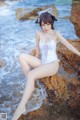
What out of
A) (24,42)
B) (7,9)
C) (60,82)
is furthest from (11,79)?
(7,9)

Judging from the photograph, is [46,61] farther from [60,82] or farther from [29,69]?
[60,82]

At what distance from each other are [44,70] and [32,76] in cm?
24

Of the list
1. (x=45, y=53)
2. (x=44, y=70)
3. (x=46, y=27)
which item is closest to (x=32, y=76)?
(x=44, y=70)

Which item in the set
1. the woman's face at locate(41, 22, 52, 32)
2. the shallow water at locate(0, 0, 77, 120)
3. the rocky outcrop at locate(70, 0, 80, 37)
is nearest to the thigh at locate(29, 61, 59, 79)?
the woman's face at locate(41, 22, 52, 32)

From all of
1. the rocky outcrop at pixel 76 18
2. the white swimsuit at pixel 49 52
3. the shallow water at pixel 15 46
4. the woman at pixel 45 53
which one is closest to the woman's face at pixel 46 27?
the woman at pixel 45 53

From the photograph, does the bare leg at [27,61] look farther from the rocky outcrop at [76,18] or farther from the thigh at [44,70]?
the rocky outcrop at [76,18]

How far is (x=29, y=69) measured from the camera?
465 cm

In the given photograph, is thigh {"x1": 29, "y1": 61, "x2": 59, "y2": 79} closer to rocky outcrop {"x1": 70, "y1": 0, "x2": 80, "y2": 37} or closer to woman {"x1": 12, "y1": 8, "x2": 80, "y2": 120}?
woman {"x1": 12, "y1": 8, "x2": 80, "y2": 120}

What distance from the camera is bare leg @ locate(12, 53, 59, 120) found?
4355 mm

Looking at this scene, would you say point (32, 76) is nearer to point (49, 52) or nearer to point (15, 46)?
point (49, 52)

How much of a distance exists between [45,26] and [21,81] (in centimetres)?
220

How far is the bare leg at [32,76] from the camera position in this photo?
14.3 feet

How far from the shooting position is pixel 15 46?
895cm

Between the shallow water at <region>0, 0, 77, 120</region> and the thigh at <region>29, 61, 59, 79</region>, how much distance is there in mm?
882
